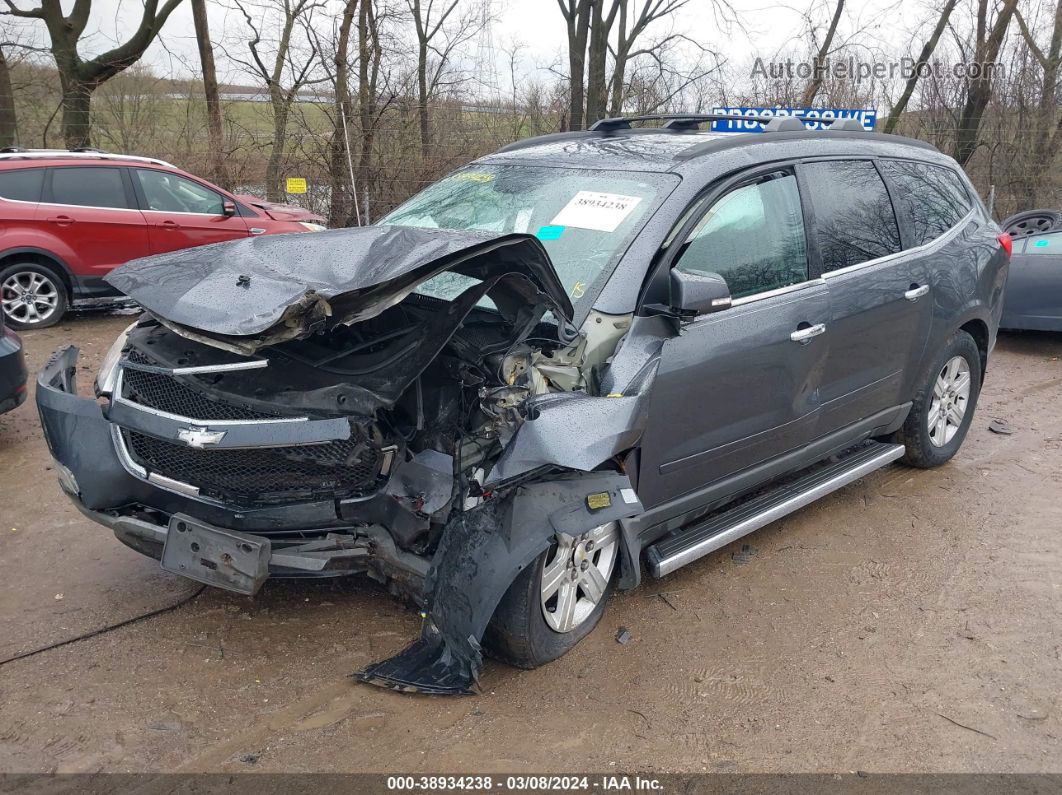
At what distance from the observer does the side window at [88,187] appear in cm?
872

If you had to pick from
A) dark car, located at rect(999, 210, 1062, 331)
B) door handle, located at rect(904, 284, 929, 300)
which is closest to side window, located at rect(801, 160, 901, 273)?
door handle, located at rect(904, 284, 929, 300)

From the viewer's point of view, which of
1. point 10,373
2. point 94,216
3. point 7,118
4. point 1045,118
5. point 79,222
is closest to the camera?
point 10,373

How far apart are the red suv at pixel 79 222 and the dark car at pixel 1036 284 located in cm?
850

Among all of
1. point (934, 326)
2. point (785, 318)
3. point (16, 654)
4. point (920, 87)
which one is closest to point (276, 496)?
point (16, 654)

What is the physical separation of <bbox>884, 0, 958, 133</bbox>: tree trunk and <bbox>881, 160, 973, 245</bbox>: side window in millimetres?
13322

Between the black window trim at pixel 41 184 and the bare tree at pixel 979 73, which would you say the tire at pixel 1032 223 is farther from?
the black window trim at pixel 41 184

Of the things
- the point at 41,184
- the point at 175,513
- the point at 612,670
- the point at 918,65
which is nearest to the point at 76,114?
the point at 41,184

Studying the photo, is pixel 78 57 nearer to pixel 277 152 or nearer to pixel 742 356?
pixel 277 152

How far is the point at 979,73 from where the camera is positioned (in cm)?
1653

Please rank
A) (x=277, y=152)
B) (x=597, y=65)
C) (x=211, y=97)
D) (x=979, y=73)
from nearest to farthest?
(x=277, y=152), (x=211, y=97), (x=979, y=73), (x=597, y=65)

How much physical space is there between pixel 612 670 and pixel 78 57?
53.2 feet

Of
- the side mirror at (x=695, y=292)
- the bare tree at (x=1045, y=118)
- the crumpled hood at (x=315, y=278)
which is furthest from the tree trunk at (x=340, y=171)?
the bare tree at (x=1045, y=118)

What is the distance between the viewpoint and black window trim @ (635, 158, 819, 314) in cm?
347

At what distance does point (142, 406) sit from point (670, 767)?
7.31 ft
